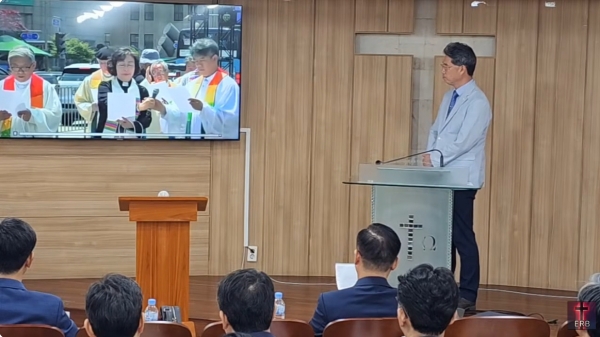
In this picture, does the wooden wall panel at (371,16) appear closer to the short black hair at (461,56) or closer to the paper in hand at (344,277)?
the short black hair at (461,56)

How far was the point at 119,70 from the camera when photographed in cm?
626

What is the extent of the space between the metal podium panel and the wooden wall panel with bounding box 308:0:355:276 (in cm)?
162

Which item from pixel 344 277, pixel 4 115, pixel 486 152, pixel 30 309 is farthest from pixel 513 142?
pixel 30 309

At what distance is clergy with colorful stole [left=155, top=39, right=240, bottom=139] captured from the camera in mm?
6371

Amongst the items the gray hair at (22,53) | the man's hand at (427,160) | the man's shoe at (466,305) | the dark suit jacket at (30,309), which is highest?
the gray hair at (22,53)

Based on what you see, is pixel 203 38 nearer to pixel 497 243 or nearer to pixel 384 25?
pixel 384 25

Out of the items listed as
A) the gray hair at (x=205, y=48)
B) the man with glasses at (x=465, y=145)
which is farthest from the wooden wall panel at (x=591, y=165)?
the gray hair at (x=205, y=48)

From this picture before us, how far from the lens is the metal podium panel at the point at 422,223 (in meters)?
4.96

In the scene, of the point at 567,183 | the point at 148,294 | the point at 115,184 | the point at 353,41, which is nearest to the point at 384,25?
the point at 353,41

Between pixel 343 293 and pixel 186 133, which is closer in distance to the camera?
pixel 343 293

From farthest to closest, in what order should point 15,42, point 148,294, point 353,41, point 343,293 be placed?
point 353,41, point 15,42, point 148,294, point 343,293

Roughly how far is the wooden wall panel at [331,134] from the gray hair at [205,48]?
77 centimetres

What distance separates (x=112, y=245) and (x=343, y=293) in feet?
11.1

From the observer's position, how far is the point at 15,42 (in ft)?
20.0
